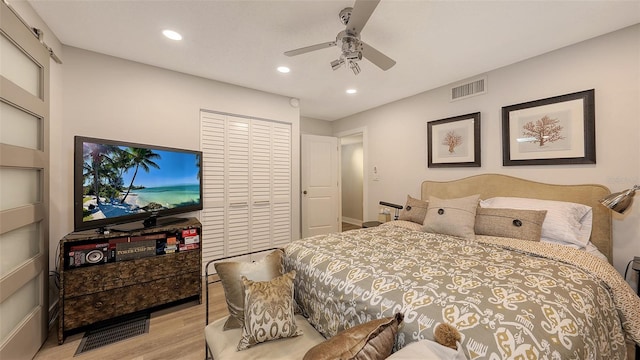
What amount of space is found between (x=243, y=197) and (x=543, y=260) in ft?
10.2

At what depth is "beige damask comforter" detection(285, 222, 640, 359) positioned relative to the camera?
0.94 m

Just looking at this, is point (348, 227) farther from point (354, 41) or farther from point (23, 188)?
point (23, 188)

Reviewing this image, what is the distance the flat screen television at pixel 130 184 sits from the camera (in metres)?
2.03

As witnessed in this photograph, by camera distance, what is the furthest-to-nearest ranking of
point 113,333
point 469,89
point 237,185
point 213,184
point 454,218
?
point 237,185
point 213,184
point 469,89
point 454,218
point 113,333

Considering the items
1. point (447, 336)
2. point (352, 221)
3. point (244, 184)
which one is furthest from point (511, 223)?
point (352, 221)

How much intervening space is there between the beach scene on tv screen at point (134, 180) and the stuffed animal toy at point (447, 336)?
2612 mm

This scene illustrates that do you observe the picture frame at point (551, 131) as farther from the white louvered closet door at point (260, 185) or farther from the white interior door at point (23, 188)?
the white interior door at point (23, 188)

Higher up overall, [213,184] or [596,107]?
[596,107]

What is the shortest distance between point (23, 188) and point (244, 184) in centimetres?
199

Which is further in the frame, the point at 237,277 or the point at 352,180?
the point at 352,180

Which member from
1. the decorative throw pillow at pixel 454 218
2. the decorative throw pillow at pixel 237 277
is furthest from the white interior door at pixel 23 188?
the decorative throw pillow at pixel 454 218

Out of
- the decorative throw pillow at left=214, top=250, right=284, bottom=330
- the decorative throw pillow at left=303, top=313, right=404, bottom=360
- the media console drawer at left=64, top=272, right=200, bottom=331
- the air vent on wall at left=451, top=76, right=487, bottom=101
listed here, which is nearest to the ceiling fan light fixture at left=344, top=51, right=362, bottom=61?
the decorative throw pillow at left=214, top=250, right=284, bottom=330

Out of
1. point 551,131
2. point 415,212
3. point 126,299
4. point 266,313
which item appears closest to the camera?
point 266,313

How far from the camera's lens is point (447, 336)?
0.91m
